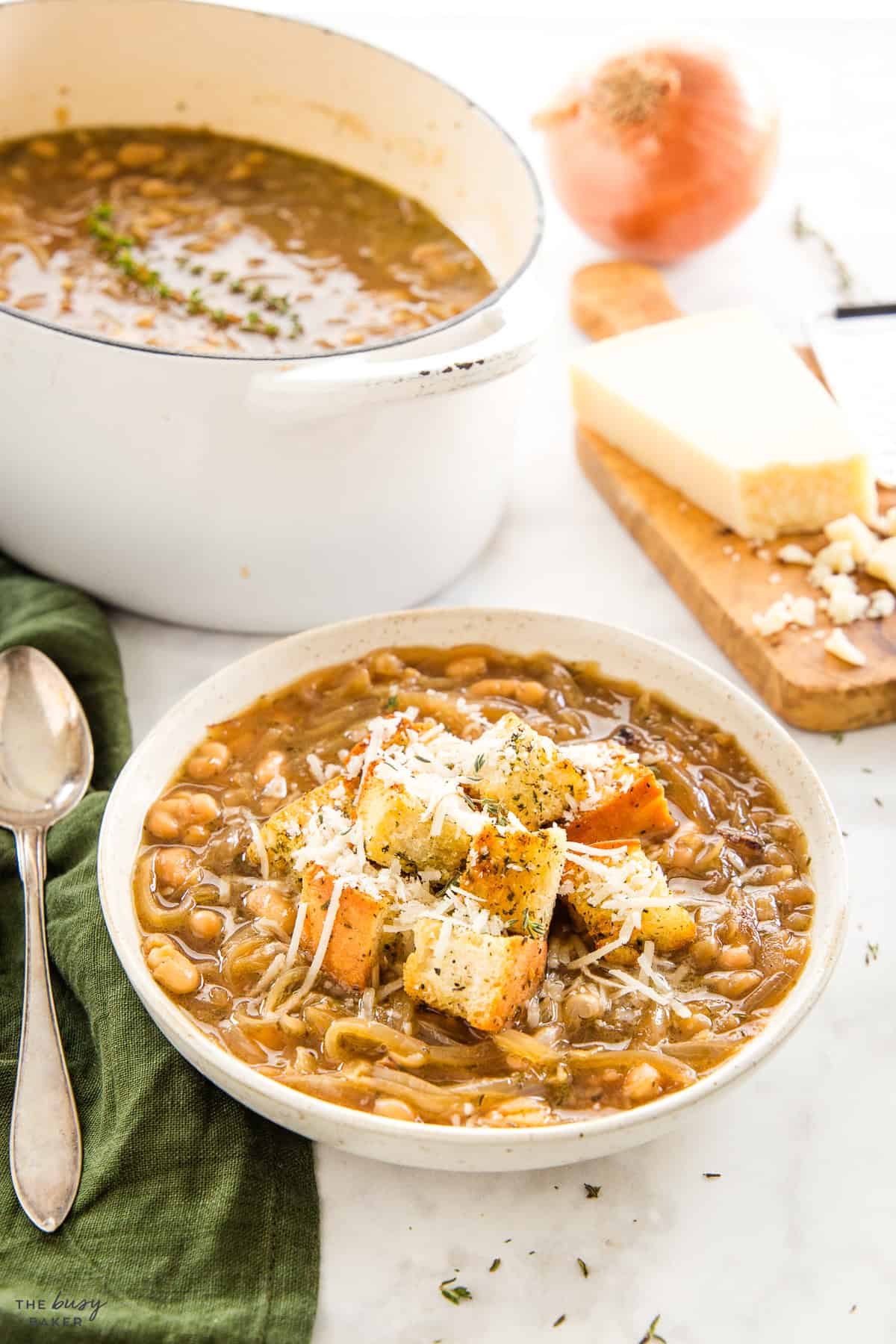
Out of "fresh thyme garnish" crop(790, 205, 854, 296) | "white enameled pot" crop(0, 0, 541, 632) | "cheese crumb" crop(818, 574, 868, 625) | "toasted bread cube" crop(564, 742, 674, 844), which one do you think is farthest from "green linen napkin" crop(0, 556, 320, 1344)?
"fresh thyme garnish" crop(790, 205, 854, 296)

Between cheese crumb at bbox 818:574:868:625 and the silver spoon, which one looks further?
cheese crumb at bbox 818:574:868:625

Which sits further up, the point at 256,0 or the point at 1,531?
the point at 256,0

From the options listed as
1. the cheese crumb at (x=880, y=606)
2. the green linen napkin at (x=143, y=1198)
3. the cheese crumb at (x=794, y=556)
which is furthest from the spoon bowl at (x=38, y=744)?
the cheese crumb at (x=880, y=606)

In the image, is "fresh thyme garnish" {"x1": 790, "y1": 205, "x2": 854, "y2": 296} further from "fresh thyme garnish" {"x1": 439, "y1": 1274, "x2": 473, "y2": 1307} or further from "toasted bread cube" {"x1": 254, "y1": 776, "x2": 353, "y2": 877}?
"fresh thyme garnish" {"x1": 439, "y1": 1274, "x2": 473, "y2": 1307}

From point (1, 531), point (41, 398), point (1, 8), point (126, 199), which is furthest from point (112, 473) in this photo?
point (1, 8)

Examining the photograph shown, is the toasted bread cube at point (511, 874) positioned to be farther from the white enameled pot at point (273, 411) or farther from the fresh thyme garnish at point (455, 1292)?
the white enameled pot at point (273, 411)

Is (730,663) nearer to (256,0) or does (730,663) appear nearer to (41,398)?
(41,398)
